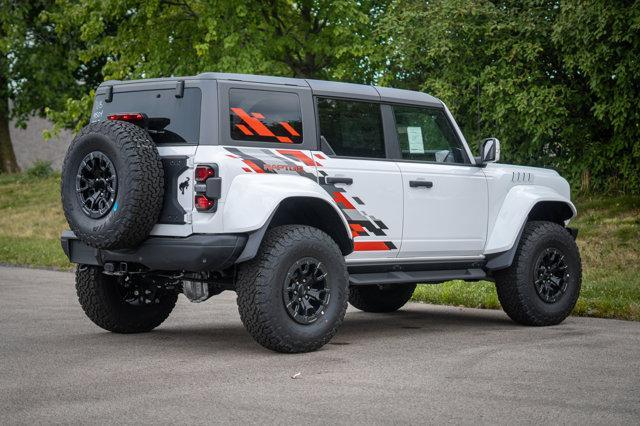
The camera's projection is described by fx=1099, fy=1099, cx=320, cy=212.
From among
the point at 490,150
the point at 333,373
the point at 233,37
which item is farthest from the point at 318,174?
the point at 233,37

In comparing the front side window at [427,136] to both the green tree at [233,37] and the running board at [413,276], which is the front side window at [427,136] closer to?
the running board at [413,276]

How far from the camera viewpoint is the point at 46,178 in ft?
112

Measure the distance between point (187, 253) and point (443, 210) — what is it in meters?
2.59

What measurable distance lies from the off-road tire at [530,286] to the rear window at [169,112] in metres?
3.38

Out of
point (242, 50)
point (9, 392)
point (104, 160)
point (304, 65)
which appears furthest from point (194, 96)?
point (304, 65)

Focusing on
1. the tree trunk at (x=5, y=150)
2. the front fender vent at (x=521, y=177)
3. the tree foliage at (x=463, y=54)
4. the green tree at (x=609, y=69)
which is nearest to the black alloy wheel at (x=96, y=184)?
the front fender vent at (x=521, y=177)

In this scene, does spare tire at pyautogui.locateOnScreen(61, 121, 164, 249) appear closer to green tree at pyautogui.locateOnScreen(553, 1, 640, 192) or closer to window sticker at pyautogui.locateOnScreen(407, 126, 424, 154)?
window sticker at pyautogui.locateOnScreen(407, 126, 424, 154)

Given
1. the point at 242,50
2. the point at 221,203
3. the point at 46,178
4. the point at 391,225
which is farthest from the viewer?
the point at 46,178

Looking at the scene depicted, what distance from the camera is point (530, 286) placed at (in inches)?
385

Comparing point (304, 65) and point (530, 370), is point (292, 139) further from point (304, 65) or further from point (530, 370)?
point (304, 65)

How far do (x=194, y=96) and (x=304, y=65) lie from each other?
62.2 ft

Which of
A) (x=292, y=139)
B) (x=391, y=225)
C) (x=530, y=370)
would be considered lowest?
(x=530, y=370)

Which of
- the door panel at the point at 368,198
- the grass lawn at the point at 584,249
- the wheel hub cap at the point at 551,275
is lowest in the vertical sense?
the grass lawn at the point at 584,249

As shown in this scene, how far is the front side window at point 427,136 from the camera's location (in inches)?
365
